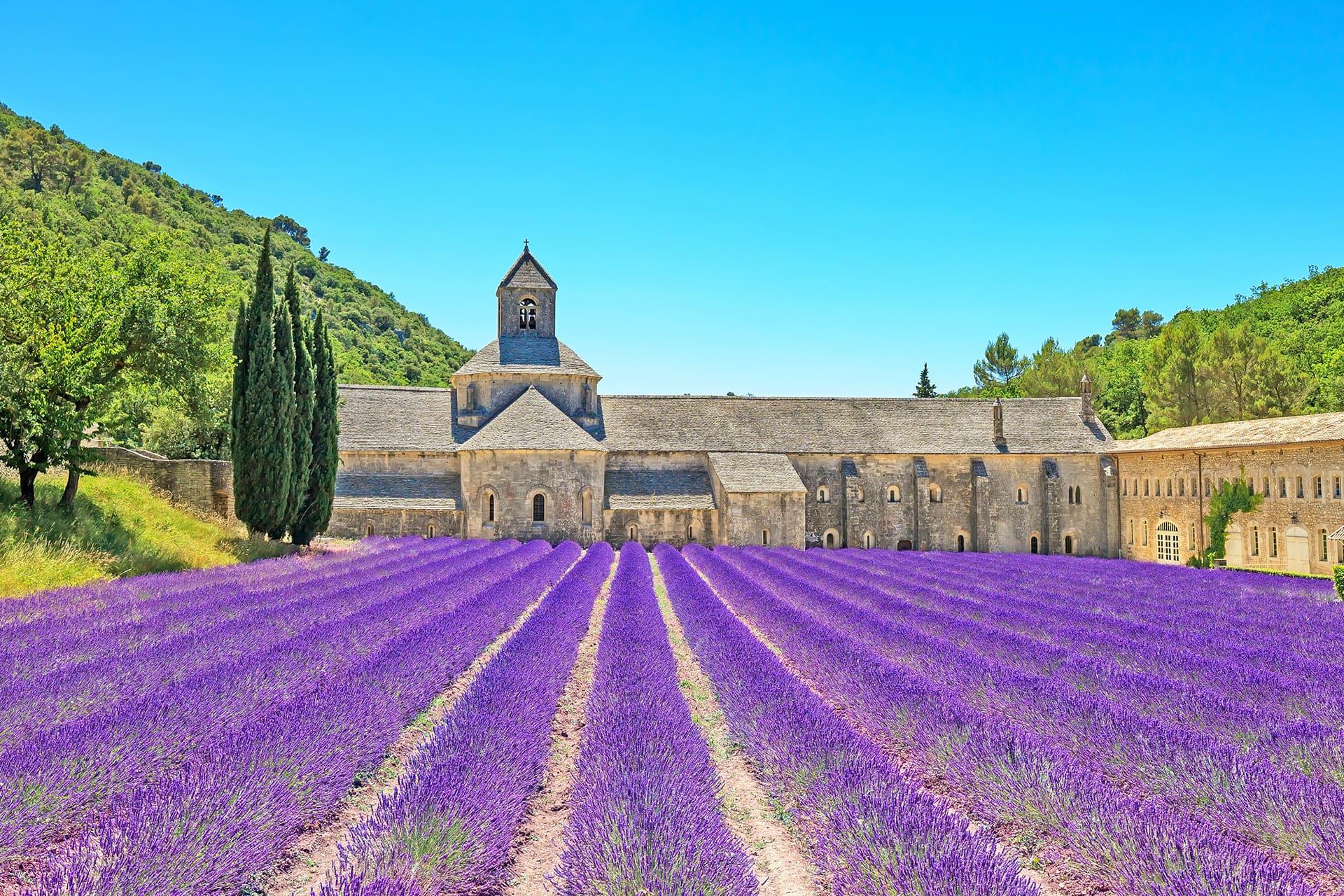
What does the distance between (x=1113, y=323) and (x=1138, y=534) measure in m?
93.9

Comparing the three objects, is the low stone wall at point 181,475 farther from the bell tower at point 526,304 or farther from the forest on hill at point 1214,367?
the forest on hill at point 1214,367

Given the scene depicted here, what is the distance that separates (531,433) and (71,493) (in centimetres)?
1932

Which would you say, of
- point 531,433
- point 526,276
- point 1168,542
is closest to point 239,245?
point 526,276

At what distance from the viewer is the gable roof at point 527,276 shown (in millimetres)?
42281

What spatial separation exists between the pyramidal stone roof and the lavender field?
3076 centimetres

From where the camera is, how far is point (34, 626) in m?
9.95

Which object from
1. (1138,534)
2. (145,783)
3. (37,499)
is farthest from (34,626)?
(1138,534)

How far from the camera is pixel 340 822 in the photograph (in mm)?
5738

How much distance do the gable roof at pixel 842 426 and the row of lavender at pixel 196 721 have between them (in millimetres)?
26792

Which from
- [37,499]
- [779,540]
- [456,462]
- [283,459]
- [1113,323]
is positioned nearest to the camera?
[37,499]

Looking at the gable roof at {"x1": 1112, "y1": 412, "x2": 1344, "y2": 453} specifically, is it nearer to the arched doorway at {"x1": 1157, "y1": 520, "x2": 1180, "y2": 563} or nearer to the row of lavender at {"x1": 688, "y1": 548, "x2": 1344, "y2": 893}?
the arched doorway at {"x1": 1157, "y1": 520, "x2": 1180, "y2": 563}

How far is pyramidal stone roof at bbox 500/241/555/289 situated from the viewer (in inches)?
1665

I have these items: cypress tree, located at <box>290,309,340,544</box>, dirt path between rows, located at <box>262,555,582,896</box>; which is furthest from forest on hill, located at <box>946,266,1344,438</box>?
dirt path between rows, located at <box>262,555,582,896</box>

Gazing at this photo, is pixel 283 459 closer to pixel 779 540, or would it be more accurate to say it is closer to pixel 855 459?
pixel 779 540
